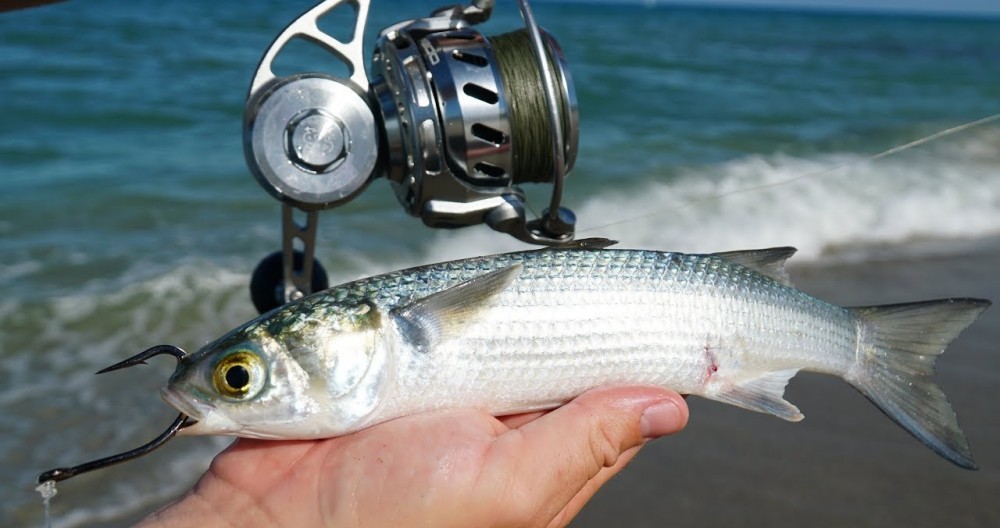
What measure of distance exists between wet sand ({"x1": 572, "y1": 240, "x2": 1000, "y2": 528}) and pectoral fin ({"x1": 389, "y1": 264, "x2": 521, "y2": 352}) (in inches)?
71.7

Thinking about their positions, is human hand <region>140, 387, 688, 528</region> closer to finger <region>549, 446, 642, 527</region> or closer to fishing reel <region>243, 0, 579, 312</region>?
finger <region>549, 446, 642, 527</region>

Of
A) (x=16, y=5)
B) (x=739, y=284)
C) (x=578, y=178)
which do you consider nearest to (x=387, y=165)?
(x=739, y=284)

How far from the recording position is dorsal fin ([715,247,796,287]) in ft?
9.11

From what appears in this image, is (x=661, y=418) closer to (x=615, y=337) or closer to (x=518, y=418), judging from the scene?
(x=615, y=337)

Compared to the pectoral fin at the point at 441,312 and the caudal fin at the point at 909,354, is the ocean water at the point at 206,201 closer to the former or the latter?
the caudal fin at the point at 909,354

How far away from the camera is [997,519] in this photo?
3.77 meters

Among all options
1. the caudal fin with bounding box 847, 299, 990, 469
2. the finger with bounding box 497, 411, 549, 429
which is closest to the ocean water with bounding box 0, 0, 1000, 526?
the caudal fin with bounding box 847, 299, 990, 469

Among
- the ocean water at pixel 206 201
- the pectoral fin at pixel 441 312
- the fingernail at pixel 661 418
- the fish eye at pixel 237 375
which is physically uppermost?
the pectoral fin at pixel 441 312

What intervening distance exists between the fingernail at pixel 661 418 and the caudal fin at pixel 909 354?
0.66 m

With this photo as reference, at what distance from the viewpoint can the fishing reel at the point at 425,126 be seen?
3.01 m

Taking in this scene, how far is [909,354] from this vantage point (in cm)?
279

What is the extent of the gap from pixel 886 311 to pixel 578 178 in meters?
7.14

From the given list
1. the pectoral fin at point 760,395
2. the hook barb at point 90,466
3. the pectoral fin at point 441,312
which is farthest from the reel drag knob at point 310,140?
the pectoral fin at point 760,395

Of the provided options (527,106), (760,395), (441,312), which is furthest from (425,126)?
(760,395)
